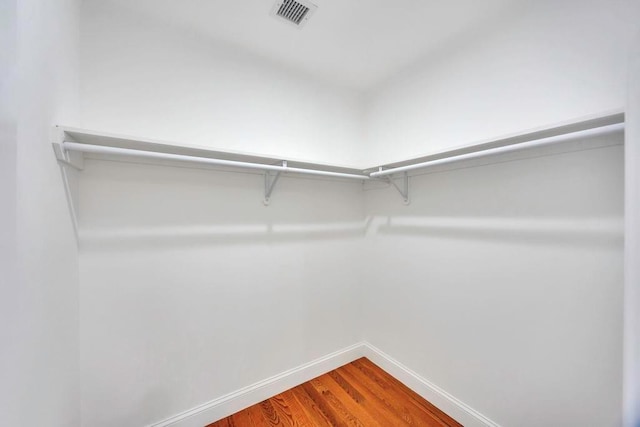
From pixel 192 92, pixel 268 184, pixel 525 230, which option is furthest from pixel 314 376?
pixel 192 92

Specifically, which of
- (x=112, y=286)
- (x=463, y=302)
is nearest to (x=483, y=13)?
(x=463, y=302)

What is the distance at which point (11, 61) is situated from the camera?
634mm

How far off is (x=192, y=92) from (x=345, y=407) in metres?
2.22

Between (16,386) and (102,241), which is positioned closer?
(16,386)

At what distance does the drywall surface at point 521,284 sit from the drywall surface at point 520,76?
0.20 metres

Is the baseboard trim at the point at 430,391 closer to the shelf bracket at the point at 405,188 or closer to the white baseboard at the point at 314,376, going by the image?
the white baseboard at the point at 314,376

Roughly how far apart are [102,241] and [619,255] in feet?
7.61

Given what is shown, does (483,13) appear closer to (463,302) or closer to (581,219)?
(581,219)

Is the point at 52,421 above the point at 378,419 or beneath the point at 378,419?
above

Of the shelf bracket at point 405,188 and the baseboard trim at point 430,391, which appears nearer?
the baseboard trim at point 430,391

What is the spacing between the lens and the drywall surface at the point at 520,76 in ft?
3.22

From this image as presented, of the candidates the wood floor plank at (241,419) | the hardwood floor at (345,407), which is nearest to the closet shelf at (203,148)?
the wood floor plank at (241,419)

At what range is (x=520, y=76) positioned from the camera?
1216mm

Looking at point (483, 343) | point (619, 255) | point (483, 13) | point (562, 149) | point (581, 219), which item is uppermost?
point (483, 13)
